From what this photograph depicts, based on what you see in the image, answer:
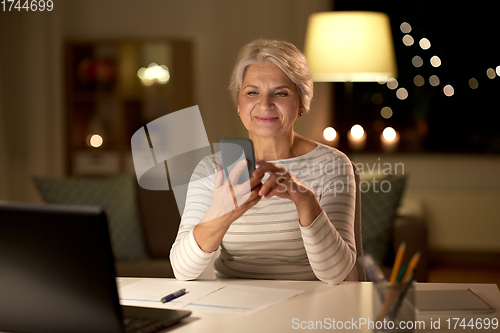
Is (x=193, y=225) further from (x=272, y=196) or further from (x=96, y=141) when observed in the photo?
(x=96, y=141)

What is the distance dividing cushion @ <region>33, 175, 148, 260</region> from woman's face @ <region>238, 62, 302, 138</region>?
4.42 feet

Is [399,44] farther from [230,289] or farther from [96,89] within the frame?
[230,289]

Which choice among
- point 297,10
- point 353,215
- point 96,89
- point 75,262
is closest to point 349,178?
point 353,215

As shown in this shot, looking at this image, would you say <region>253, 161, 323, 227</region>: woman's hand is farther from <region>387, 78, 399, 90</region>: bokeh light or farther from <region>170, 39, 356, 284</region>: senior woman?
<region>387, 78, 399, 90</region>: bokeh light

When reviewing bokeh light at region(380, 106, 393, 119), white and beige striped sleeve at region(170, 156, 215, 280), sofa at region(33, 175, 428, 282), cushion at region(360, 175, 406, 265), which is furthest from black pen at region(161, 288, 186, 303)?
bokeh light at region(380, 106, 393, 119)

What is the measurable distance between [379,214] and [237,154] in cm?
151

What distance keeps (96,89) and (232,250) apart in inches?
126

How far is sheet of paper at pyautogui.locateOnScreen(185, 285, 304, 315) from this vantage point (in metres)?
0.93

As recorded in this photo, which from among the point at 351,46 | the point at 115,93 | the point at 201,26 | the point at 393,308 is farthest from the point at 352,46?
the point at 115,93

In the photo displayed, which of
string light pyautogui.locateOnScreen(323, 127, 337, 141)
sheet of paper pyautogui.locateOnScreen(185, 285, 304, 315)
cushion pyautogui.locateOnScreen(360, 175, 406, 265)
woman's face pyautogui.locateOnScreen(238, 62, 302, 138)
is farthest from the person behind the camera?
string light pyautogui.locateOnScreen(323, 127, 337, 141)

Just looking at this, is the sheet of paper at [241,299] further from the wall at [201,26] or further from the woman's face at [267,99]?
the wall at [201,26]

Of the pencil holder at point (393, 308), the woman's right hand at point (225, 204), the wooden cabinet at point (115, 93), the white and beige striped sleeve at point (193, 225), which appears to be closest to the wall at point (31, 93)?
the wooden cabinet at point (115, 93)

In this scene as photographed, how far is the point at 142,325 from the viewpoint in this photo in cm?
85

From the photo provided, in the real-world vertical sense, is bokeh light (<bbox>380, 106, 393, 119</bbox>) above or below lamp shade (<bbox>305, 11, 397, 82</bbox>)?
below
